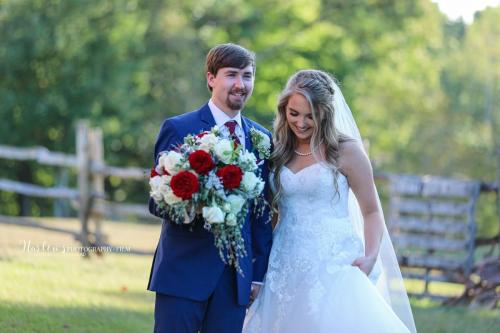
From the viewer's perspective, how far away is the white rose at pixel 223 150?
179 inches

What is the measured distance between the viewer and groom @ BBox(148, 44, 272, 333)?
15.3ft

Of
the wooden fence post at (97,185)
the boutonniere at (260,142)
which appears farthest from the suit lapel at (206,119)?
the wooden fence post at (97,185)

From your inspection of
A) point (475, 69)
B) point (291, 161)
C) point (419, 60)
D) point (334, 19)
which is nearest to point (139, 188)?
point (334, 19)

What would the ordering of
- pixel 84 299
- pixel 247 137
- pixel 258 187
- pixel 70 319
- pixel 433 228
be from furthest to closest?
pixel 433 228
pixel 84 299
pixel 70 319
pixel 247 137
pixel 258 187

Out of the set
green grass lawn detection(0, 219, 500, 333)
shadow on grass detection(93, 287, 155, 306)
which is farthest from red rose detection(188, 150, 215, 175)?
shadow on grass detection(93, 287, 155, 306)

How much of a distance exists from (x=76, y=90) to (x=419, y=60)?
1568 cm

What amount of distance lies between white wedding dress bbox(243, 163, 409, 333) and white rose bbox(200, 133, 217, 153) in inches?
33.2

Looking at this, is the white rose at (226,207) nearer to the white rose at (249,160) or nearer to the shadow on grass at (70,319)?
the white rose at (249,160)

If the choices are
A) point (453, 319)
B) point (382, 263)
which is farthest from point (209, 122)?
point (453, 319)

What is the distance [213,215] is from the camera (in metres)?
4.43

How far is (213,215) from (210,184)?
172 millimetres

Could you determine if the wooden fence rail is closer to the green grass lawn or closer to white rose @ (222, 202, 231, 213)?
the green grass lawn

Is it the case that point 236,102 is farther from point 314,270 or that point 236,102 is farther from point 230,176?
point 314,270

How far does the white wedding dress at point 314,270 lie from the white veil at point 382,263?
26cm
